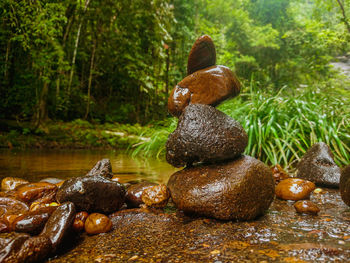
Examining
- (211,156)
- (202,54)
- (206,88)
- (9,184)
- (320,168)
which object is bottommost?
(9,184)

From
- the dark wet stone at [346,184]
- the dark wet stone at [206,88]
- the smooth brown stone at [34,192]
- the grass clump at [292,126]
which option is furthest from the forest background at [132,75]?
the smooth brown stone at [34,192]

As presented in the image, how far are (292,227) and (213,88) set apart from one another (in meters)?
1.12

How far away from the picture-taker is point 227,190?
1571 millimetres

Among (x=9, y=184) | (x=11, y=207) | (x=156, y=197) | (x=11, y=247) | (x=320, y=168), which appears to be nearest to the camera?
(x=11, y=247)

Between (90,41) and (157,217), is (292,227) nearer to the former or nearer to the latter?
(157,217)

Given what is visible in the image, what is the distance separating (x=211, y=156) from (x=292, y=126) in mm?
3148

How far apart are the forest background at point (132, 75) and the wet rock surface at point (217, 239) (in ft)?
7.32

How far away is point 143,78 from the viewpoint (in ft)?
35.0

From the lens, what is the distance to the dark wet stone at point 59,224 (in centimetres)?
119

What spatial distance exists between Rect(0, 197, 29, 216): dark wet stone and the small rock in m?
0.81

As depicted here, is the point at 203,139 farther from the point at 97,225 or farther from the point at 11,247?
the point at 11,247

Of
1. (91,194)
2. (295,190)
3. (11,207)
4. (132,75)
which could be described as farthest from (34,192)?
(132,75)

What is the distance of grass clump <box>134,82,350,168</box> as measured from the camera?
12.0 ft

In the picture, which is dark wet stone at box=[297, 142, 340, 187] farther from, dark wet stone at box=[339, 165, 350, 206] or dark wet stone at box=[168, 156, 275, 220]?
dark wet stone at box=[168, 156, 275, 220]
